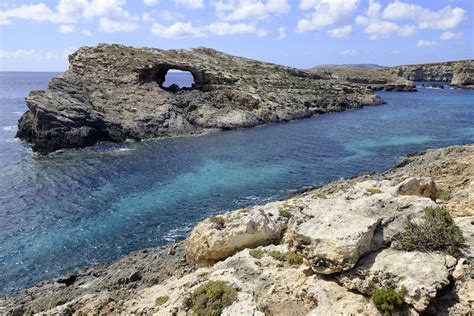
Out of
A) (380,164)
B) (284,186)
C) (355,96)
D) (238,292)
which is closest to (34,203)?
(284,186)

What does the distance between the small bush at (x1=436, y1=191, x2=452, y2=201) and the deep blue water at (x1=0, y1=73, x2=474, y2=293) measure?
17250 millimetres

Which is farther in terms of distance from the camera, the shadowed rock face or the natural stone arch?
the natural stone arch

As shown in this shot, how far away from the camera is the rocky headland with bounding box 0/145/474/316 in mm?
12242

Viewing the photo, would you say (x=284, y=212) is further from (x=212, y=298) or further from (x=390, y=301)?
(x=390, y=301)

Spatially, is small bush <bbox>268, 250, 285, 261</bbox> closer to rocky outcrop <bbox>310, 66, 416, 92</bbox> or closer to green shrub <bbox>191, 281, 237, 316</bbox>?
green shrub <bbox>191, 281, 237, 316</bbox>

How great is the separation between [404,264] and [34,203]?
119 ft

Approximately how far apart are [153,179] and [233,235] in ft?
94.0

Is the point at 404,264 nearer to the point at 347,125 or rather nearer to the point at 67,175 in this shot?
the point at 67,175

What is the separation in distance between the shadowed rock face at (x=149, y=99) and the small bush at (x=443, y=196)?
5426 cm

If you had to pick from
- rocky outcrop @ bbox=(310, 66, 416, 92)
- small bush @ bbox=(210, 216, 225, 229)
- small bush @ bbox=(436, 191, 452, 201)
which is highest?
rocky outcrop @ bbox=(310, 66, 416, 92)

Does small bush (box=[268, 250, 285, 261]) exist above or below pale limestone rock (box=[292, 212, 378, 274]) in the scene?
below

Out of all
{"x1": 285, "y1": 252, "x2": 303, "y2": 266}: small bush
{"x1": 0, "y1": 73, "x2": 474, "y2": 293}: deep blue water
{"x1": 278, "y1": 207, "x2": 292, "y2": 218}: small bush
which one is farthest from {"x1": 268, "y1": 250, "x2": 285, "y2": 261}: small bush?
{"x1": 0, "y1": 73, "x2": 474, "y2": 293}: deep blue water

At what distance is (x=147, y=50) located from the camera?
95000 mm

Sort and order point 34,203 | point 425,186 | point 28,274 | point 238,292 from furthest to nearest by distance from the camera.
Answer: point 34,203 < point 28,274 < point 425,186 < point 238,292
